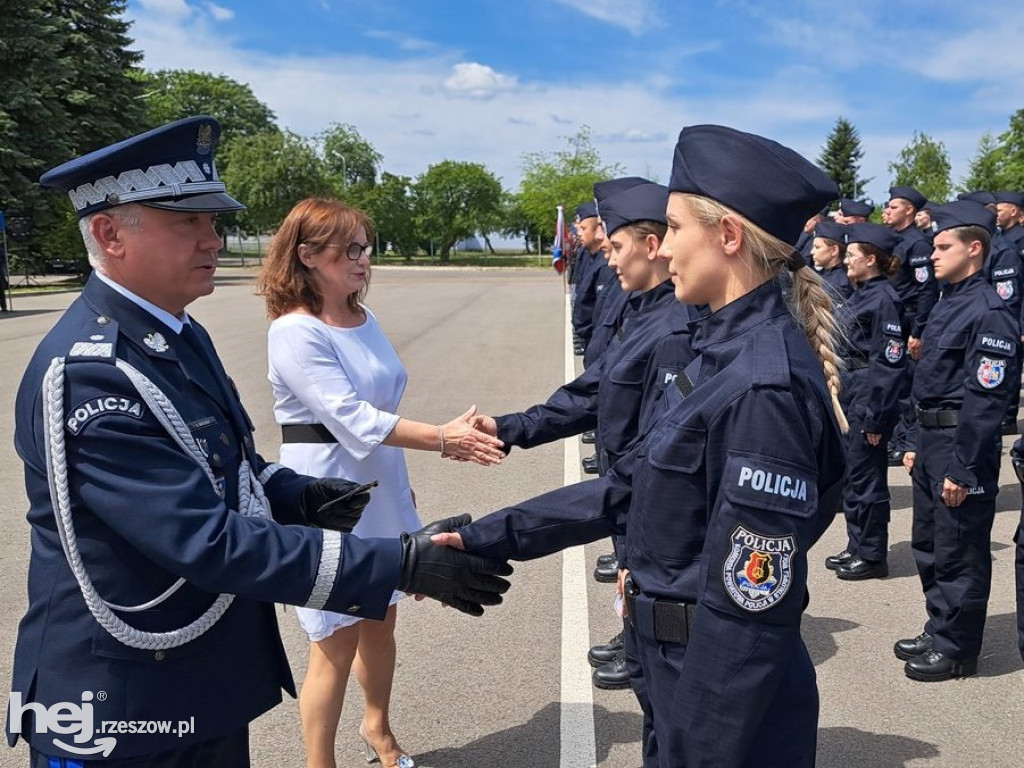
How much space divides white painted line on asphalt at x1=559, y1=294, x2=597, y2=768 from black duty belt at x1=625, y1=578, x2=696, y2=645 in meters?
1.60

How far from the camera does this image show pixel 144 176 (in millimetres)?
2053

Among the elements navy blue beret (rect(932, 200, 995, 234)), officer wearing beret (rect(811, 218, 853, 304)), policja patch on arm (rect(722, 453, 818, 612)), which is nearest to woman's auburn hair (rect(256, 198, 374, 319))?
policja patch on arm (rect(722, 453, 818, 612))

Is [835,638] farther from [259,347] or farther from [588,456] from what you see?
[259,347]

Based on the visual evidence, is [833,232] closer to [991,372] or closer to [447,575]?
[991,372]

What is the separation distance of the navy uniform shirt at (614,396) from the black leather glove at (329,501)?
3.37 ft

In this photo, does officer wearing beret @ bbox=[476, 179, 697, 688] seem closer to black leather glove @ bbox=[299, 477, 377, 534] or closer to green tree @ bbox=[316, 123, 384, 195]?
black leather glove @ bbox=[299, 477, 377, 534]

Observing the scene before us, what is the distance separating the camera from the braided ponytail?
2064 millimetres

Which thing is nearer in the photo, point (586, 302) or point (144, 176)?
point (144, 176)

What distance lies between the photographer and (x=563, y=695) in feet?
13.3

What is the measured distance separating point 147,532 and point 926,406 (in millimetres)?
4109

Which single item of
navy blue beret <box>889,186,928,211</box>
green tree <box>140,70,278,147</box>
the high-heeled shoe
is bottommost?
the high-heeled shoe

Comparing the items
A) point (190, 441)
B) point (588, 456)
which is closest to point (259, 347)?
point (588, 456)

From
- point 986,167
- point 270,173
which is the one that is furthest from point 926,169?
point 270,173

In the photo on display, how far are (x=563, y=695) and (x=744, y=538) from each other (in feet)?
8.16
